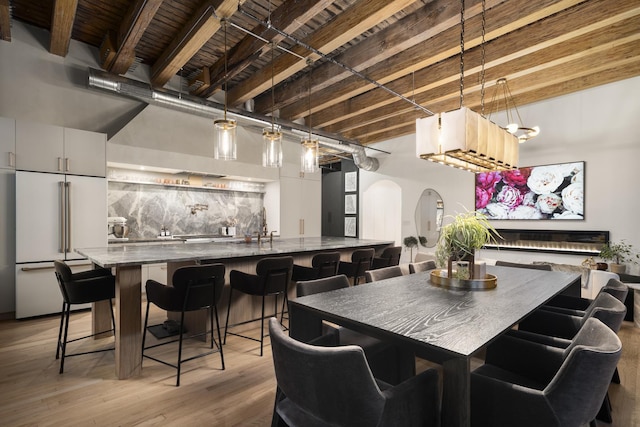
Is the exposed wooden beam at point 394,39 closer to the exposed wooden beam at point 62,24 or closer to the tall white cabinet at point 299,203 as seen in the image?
the tall white cabinet at point 299,203

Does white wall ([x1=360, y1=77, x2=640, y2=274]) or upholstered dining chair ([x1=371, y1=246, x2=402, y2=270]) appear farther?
white wall ([x1=360, y1=77, x2=640, y2=274])

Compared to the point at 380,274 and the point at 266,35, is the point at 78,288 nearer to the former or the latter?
the point at 380,274

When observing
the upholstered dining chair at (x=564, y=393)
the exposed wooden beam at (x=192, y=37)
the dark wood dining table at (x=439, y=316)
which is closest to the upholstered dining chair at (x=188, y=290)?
the dark wood dining table at (x=439, y=316)

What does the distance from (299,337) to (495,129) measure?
97.0 inches

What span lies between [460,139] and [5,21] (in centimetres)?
475

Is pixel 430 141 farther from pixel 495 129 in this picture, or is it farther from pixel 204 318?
pixel 204 318

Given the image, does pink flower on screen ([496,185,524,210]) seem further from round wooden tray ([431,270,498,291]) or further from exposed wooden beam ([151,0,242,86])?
exposed wooden beam ([151,0,242,86])

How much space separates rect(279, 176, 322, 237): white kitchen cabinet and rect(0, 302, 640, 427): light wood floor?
378cm

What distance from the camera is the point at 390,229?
8359 millimetres

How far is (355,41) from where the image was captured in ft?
13.1

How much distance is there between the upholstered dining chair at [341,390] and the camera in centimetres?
105

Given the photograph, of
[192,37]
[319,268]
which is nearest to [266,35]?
[192,37]

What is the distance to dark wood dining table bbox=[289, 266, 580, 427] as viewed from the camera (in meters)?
1.16

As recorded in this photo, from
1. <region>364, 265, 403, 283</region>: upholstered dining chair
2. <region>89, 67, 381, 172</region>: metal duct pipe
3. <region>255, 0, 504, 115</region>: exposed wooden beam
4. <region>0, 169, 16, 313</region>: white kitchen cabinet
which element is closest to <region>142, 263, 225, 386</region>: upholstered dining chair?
<region>364, 265, 403, 283</region>: upholstered dining chair
